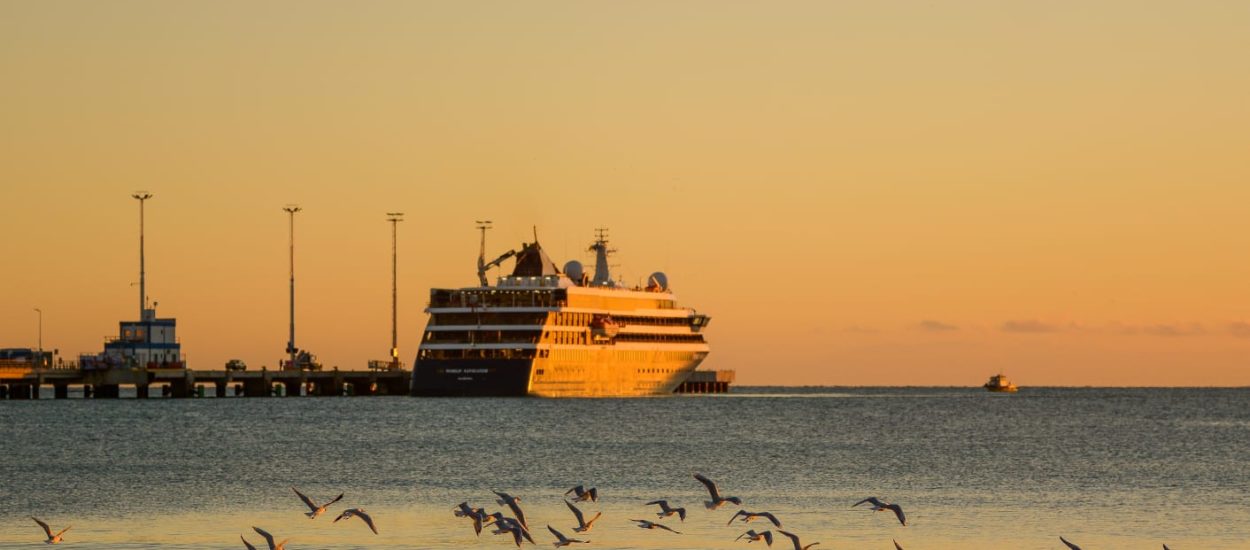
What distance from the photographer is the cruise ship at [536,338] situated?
168 meters

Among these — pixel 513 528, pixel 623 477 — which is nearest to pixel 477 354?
pixel 623 477

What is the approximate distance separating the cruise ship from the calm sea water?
79.1ft

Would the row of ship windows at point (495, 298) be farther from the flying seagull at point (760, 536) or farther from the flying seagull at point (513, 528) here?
the flying seagull at point (513, 528)

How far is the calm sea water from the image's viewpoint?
53.8m

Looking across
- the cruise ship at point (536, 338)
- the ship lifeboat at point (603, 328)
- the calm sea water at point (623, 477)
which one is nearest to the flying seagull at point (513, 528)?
the calm sea water at point (623, 477)

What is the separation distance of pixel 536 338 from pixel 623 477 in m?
95.4

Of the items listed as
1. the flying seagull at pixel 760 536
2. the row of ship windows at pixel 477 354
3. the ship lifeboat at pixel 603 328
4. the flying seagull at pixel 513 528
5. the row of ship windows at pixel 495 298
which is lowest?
the flying seagull at pixel 760 536

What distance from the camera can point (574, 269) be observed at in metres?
194

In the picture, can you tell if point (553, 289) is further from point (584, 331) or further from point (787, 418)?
point (787, 418)

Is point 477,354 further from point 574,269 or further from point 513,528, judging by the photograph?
point 513,528

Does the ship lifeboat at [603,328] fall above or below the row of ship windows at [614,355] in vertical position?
above

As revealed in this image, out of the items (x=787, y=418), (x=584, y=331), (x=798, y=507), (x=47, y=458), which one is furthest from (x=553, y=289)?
(x=798, y=507)

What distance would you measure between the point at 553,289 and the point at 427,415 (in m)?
33.2

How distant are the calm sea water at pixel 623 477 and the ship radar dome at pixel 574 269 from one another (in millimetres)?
49858
